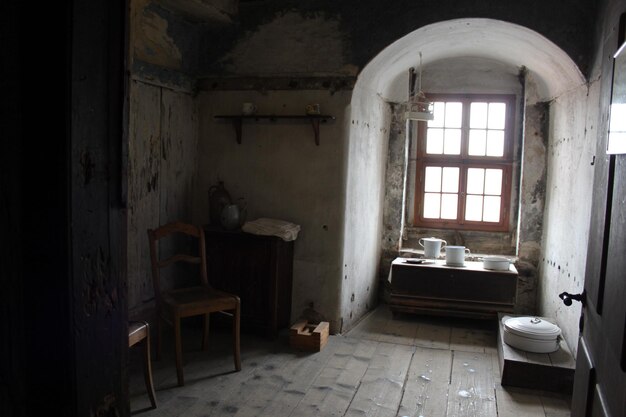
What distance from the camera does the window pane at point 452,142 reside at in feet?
18.2

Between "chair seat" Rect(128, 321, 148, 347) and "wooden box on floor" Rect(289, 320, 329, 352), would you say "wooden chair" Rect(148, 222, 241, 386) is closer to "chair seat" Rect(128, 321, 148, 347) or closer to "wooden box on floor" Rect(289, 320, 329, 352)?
"chair seat" Rect(128, 321, 148, 347)

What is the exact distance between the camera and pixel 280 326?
4238 millimetres

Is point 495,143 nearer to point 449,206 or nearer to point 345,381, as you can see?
point 449,206

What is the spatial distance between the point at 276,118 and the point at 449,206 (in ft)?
7.63

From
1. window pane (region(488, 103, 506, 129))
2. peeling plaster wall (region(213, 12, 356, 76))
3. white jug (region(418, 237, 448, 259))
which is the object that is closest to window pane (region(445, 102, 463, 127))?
window pane (region(488, 103, 506, 129))

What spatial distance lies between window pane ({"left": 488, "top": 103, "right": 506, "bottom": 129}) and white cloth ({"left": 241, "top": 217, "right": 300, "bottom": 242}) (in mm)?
2604

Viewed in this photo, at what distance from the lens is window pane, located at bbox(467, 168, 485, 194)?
5.51 m

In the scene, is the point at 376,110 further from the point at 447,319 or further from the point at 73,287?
the point at 73,287

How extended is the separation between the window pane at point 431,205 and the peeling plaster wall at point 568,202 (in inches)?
43.6

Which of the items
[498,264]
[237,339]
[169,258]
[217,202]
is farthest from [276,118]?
[498,264]

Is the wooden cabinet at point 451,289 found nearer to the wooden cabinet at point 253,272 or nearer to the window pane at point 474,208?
the window pane at point 474,208

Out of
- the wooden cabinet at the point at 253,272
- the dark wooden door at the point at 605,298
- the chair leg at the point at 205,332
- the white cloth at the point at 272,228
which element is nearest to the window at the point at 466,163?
the white cloth at the point at 272,228

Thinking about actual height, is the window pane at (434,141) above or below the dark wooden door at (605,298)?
above

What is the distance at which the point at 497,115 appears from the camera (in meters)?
5.42
